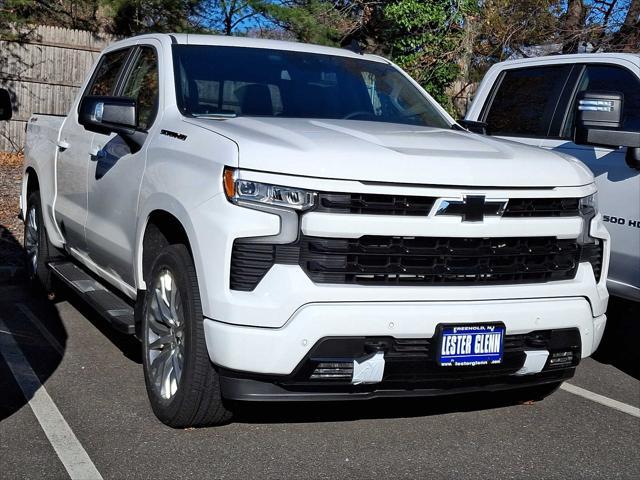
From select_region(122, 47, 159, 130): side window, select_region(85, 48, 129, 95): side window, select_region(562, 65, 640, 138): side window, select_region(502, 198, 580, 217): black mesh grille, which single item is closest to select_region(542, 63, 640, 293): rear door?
select_region(562, 65, 640, 138): side window

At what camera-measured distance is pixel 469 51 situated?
1762 cm

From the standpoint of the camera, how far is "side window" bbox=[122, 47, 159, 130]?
17.1ft

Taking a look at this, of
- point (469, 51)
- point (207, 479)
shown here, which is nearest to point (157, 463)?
point (207, 479)

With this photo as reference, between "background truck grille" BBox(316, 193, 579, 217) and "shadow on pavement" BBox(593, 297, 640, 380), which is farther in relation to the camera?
"shadow on pavement" BBox(593, 297, 640, 380)

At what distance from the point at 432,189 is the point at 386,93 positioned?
198 cm

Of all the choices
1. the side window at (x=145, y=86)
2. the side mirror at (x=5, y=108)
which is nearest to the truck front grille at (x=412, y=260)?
the side window at (x=145, y=86)

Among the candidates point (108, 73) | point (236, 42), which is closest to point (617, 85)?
point (236, 42)

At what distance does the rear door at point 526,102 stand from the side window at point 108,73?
2.96 meters

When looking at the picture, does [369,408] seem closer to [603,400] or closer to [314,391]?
[314,391]

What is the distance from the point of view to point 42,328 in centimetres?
671

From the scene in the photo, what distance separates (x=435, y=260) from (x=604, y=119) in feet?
6.67

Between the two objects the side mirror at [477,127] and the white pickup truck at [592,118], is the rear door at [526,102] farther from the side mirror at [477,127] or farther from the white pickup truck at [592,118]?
the side mirror at [477,127]

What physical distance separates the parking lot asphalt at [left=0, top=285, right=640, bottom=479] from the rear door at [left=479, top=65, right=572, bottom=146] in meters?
1.99

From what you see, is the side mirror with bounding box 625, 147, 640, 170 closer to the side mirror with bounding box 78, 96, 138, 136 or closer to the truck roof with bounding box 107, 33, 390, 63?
the truck roof with bounding box 107, 33, 390, 63
